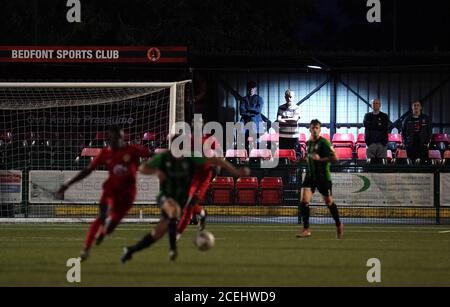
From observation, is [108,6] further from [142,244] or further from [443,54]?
[142,244]

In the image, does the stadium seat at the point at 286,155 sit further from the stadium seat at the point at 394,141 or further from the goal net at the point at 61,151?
the stadium seat at the point at 394,141

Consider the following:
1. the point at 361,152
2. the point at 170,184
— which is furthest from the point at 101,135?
the point at 170,184

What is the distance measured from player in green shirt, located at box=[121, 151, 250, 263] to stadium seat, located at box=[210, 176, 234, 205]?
10.2 metres

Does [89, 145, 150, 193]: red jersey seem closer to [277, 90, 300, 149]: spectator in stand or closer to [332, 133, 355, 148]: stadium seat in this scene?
[277, 90, 300, 149]: spectator in stand

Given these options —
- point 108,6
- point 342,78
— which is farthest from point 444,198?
point 108,6

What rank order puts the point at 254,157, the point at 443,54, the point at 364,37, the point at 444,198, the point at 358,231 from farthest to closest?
the point at 364,37, the point at 443,54, the point at 254,157, the point at 444,198, the point at 358,231

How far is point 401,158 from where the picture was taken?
2684 centimetres

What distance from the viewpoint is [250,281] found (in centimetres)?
1281

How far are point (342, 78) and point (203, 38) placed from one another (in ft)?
21.7

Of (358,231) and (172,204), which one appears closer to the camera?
(172,204)

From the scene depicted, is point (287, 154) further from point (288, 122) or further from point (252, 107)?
point (252, 107)

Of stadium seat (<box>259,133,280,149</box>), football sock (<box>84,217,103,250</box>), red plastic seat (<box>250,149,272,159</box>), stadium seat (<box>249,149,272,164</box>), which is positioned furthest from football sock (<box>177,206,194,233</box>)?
stadium seat (<box>259,133,280,149</box>)

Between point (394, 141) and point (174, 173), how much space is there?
17.0 meters

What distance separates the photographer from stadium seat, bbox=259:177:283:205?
2406cm
